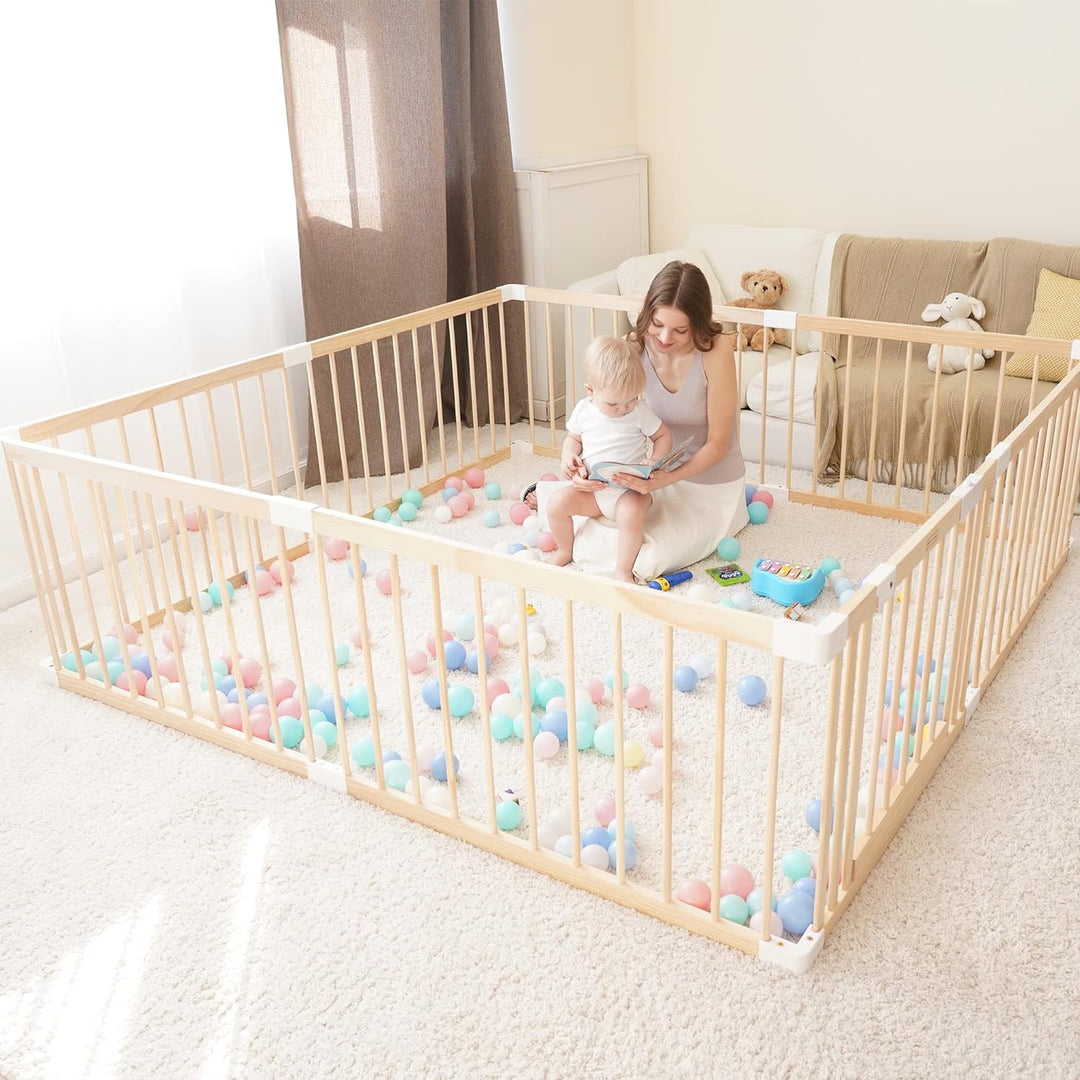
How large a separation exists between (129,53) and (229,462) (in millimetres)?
1102

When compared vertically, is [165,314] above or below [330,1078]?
above

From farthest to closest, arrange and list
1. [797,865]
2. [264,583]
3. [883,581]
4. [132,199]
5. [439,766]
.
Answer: [132,199], [264,583], [439,766], [797,865], [883,581]

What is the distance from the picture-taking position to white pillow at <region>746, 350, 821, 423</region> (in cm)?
329

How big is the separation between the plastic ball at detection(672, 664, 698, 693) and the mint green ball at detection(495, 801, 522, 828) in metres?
0.50

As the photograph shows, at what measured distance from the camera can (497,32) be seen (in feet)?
11.8

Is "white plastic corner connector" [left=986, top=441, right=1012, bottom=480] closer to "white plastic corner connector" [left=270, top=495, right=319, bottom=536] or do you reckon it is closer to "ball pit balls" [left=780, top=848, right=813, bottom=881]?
"ball pit balls" [left=780, top=848, right=813, bottom=881]

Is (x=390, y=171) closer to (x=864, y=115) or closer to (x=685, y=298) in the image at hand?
(x=685, y=298)

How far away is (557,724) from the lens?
209cm

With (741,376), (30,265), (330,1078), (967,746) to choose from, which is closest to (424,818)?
(330,1078)

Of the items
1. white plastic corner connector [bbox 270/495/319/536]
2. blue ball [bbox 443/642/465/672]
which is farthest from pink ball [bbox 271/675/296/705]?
white plastic corner connector [bbox 270/495/319/536]

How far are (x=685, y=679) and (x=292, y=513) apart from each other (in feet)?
2.78

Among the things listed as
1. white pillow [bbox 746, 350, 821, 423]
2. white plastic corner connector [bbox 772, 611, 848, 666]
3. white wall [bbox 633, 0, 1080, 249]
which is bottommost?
white pillow [bbox 746, 350, 821, 423]

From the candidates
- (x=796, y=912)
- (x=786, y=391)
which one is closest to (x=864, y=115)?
(x=786, y=391)

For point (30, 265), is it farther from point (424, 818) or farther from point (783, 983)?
point (783, 983)
